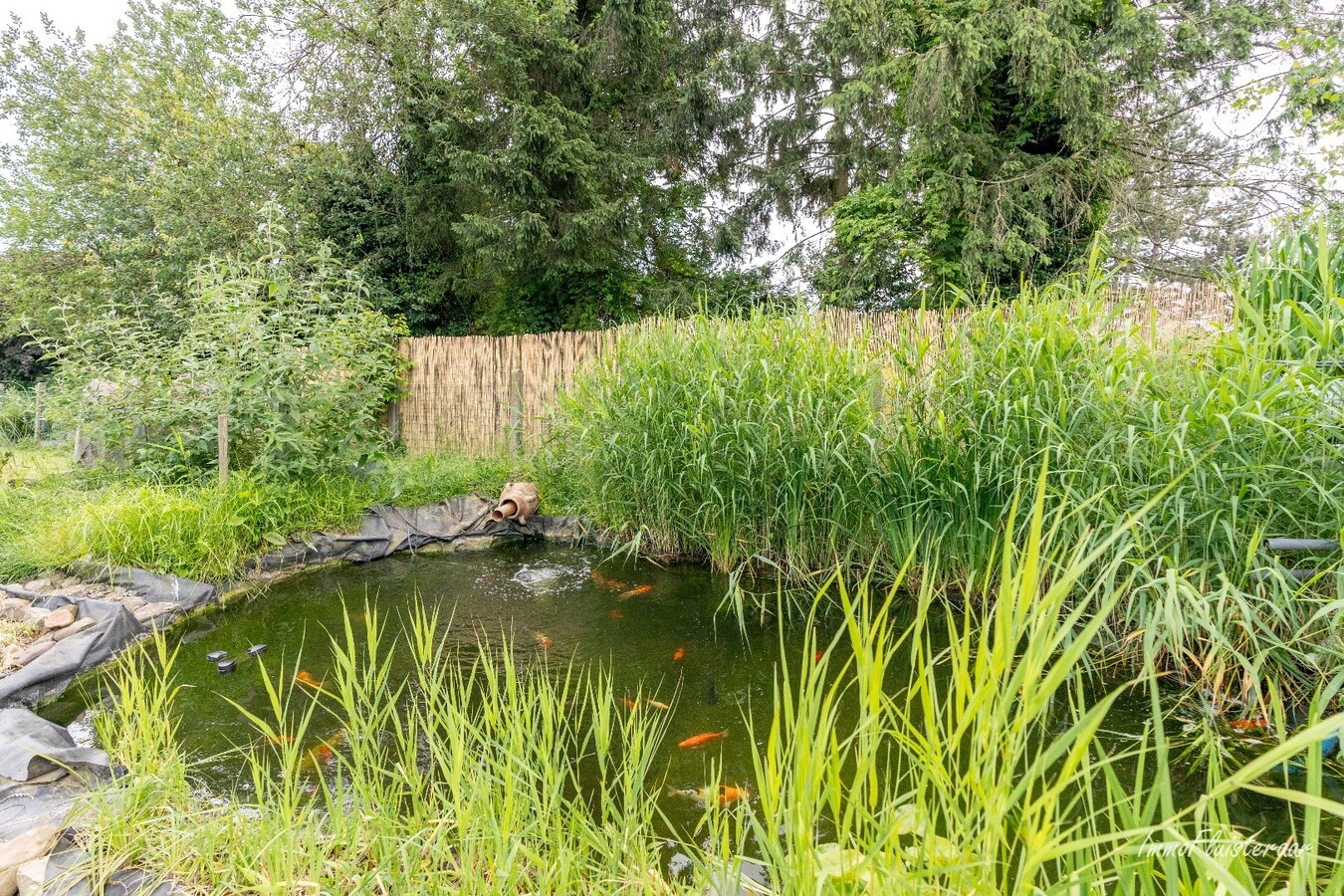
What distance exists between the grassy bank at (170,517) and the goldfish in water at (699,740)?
10.6ft

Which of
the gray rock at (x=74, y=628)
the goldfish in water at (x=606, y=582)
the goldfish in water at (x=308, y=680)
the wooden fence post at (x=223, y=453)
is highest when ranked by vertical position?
the wooden fence post at (x=223, y=453)

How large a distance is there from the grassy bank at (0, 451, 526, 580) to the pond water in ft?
1.32

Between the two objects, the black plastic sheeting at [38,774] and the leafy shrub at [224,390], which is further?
the leafy shrub at [224,390]

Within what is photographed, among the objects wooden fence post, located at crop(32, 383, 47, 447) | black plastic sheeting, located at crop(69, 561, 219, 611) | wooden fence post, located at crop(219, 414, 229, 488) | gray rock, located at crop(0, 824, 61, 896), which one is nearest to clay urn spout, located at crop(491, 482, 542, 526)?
wooden fence post, located at crop(219, 414, 229, 488)

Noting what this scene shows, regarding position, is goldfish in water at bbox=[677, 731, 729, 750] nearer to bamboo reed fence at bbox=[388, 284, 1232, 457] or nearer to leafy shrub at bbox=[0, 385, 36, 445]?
bamboo reed fence at bbox=[388, 284, 1232, 457]

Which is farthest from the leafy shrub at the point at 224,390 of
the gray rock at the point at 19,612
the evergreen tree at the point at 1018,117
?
the evergreen tree at the point at 1018,117

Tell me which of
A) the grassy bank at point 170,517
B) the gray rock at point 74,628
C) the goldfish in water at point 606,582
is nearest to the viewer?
the gray rock at point 74,628

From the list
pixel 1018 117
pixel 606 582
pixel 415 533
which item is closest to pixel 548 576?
pixel 606 582

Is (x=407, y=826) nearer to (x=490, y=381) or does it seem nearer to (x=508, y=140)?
(x=490, y=381)

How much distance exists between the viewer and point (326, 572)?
4.39 m

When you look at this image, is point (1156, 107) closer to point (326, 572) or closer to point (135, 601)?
point (326, 572)

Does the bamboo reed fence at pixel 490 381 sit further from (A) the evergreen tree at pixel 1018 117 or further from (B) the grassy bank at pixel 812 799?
(B) the grassy bank at pixel 812 799

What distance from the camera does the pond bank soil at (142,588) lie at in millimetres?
2777

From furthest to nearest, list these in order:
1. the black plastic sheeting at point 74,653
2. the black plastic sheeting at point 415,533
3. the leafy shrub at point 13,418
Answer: the leafy shrub at point 13,418, the black plastic sheeting at point 415,533, the black plastic sheeting at point 74,653
